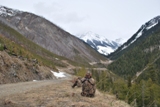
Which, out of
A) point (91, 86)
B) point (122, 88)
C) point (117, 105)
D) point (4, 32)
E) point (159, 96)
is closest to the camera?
point (117, 105)

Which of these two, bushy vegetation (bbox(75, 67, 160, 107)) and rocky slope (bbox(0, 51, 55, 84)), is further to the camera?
rocky slope (bbox(0, 51, 55, 84))

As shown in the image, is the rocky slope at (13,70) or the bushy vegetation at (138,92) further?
the rocky slope at (13,70)

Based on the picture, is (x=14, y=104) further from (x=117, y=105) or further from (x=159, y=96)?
(x=159, y=96)

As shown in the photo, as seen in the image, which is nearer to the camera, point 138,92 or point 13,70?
point 13,70

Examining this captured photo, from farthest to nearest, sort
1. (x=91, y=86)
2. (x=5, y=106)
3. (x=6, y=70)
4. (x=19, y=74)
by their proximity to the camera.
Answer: (x=19, y=74) < (x=6, y=70) < (x=91, y=86) < (x=5, y=106)

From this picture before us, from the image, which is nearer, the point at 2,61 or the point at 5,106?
the point at 5,106

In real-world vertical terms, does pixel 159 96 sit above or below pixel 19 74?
below

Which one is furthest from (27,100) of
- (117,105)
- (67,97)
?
(117,105)

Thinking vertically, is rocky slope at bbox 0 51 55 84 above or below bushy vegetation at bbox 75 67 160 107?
above

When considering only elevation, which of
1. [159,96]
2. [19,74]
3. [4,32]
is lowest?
[159,96]

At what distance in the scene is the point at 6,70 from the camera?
3938 centimetres

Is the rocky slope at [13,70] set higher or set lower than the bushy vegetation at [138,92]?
higher

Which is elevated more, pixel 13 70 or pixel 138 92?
pixel 13 70

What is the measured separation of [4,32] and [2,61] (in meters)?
153
